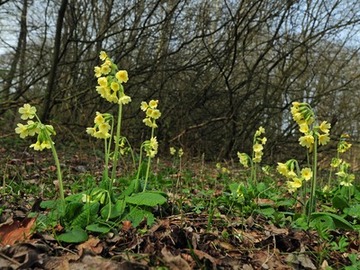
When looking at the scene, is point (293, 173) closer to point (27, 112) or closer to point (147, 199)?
point (147, 199)

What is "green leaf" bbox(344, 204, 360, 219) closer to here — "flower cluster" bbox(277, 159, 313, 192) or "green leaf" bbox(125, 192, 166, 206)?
"flower cluster" bbox(277, 159, 313, 192)

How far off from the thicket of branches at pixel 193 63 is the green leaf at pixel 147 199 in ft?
17.9

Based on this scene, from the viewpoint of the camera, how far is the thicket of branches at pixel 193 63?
8.09 meters

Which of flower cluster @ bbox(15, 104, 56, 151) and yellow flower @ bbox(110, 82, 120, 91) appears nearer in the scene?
flower cluster @ bbox(15, 104, 56, 151)

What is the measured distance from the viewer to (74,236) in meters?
1.78

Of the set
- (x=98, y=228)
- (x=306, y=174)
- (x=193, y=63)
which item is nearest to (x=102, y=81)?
(x=98, y=228)

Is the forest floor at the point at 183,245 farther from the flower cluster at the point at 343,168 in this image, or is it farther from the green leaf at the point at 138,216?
the flower cluster at the point at 343,168

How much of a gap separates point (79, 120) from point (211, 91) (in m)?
2.86

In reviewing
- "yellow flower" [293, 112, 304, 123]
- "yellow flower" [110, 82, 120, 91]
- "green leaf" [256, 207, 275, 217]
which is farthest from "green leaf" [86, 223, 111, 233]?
"yellow flower" [293, 112, 304, 123]

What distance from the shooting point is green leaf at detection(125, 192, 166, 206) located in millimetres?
2035

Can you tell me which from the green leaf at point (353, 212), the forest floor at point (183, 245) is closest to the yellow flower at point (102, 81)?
the forest floor at point (183, 245)

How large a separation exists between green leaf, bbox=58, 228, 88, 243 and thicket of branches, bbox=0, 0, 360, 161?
576cm

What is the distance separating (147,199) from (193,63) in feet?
22.7

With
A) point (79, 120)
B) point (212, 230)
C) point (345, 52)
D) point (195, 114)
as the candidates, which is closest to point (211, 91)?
point (195, 114)
